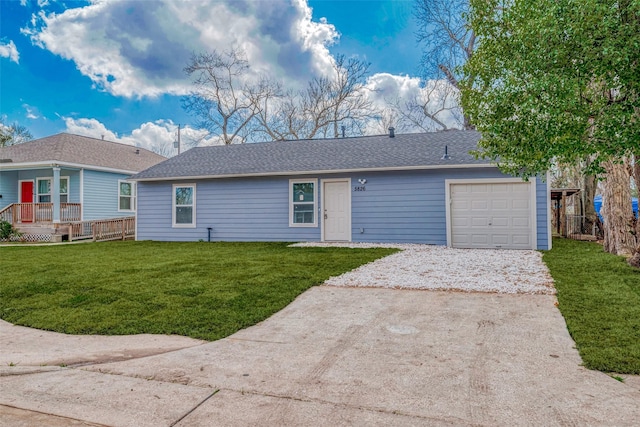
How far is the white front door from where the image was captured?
41.0 ft

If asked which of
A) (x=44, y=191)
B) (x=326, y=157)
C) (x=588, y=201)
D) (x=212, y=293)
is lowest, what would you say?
(x=212, y=293)

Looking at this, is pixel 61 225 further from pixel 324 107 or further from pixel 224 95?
pixel 324 107

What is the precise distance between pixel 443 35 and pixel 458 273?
17065mm

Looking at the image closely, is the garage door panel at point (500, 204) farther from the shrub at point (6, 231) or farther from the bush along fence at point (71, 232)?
the shrub at point (6, 231)

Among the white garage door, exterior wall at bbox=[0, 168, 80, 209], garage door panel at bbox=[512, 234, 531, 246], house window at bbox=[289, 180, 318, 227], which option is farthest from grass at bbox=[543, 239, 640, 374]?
exterior wall at bbox=[0, 168, 80, 209]

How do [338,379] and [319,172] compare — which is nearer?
[338,379]

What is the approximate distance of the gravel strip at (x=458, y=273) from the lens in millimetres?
5871

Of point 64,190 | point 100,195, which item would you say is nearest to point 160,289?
point 100,195

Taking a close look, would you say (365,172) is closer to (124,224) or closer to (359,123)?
(124,224)

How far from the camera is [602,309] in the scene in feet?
14.4

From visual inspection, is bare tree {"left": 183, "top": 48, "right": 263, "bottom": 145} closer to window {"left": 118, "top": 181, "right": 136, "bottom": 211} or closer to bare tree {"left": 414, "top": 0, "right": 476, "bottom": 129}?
window {"left": 118, "top": 181, "right": 136, "bottom": 211}

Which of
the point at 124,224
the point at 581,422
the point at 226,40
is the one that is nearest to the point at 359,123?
the point at 226,40

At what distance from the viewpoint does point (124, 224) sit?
1597 cm

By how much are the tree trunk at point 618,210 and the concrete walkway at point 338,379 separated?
6785 millimetres
